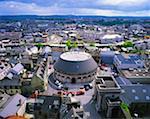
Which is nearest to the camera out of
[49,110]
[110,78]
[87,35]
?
[49,110]

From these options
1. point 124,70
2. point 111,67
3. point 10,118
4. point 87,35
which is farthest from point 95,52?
point 87,35

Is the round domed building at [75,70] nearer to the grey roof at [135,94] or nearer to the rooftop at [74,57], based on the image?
the rooftop at [74,57]

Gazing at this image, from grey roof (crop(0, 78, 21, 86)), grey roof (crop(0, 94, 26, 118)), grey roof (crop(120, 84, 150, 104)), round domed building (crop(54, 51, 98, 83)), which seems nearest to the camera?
grey roof (crop(0, 94, 26, 118))

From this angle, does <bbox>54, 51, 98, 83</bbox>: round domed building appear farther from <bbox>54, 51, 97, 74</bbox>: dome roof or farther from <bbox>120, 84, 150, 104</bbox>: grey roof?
<bbox>120, 84, 150, 104</bbox>: grey roof

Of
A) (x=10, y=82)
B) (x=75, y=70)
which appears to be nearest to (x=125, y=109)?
(x=75, y=70)

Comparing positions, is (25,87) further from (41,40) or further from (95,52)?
(41,40)

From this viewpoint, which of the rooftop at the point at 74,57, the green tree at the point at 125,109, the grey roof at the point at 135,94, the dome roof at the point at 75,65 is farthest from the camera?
the rooftop at the point at 74,57

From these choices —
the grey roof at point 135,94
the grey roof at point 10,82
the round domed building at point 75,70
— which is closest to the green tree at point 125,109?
the grey roof at point 135,94

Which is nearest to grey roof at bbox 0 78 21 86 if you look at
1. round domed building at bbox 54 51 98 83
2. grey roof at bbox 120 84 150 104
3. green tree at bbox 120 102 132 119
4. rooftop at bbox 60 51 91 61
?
round domed building at bbox 54 51 98 83
